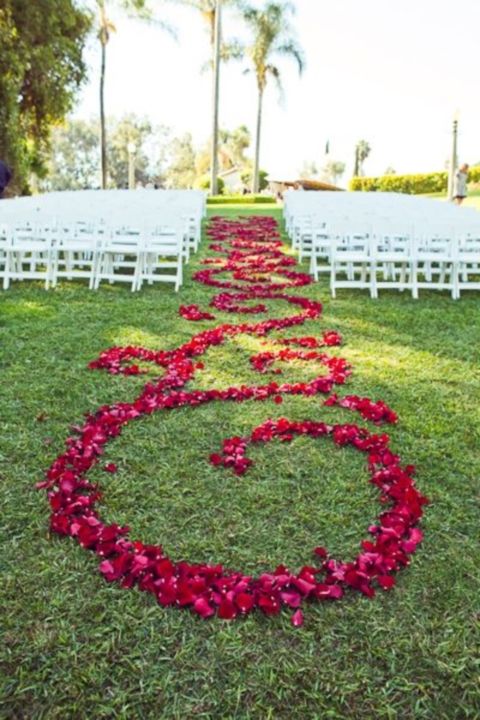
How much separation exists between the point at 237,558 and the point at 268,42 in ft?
131

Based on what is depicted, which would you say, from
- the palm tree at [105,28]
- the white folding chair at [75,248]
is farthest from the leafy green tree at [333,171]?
the white folding chair at [75,248]

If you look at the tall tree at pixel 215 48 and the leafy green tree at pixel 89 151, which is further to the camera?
the leafy green tree at pixel 89 151

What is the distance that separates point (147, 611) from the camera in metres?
2.53

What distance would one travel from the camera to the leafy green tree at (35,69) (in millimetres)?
21203

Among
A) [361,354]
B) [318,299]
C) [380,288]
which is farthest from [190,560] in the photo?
[380,288]

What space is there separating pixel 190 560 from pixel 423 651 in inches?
41.7

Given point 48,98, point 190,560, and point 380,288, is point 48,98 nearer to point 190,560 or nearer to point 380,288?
point 380,288

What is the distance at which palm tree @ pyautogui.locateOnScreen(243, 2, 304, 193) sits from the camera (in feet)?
122

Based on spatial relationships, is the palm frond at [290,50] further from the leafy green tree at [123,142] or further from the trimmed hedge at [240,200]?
the leafy green tree at [123,142]

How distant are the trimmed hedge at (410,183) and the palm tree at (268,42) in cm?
834

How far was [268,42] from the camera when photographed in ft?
123

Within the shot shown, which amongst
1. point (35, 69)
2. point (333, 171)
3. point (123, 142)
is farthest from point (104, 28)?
point (333, 171)

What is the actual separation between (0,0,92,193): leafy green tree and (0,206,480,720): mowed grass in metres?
19.1

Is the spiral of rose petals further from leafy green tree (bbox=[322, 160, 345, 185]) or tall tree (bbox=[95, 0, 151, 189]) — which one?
leafy green tree (bbox=[322, 160, 345, 185])
